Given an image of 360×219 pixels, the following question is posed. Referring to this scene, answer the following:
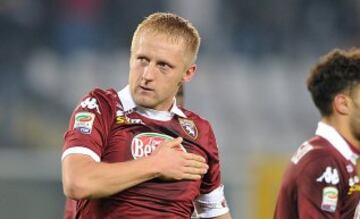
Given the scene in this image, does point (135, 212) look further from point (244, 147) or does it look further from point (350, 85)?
point (244, 147)

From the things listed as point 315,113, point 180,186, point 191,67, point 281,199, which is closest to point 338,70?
point 281,199

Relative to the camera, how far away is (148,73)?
3482 millimetres

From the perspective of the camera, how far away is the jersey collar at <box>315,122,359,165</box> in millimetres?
4418

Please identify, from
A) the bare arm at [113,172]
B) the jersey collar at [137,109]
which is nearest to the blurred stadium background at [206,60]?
the jersey collar at [137,109]

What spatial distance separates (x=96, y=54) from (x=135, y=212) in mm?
6650

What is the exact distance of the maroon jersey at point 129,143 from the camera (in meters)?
3.40

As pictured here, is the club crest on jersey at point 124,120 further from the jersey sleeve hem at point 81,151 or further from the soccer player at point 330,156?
the soccer player at point 330,156

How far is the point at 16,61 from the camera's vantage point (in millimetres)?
9492

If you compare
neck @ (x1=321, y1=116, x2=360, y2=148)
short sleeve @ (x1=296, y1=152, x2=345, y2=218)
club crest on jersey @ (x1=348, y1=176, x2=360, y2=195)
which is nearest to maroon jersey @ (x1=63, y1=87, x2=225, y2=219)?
short sleeve @ (x1=296, y1=152, x2=345, y2=218)

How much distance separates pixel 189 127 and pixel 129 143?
0.32 meters

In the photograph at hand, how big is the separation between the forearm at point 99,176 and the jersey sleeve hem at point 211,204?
555 millimetres

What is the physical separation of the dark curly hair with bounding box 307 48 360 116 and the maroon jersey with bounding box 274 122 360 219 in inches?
9.7

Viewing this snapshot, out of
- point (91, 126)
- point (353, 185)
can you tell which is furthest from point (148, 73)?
point (353, 185)

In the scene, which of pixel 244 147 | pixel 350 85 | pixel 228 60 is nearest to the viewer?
pixel 350 85
